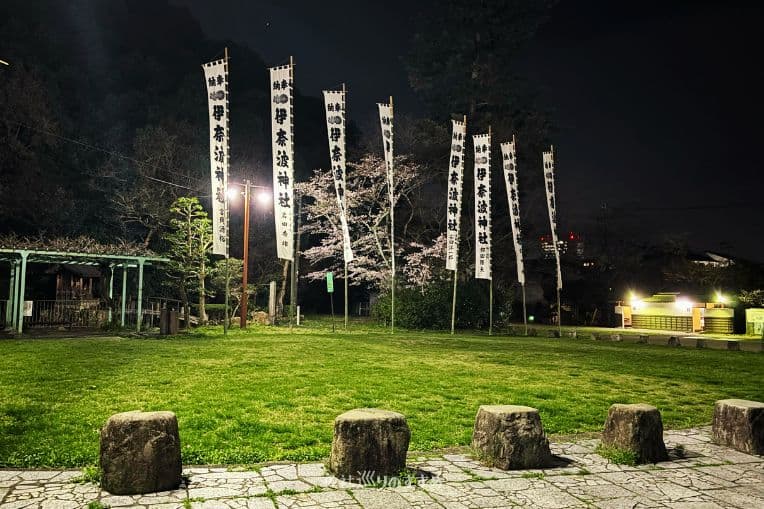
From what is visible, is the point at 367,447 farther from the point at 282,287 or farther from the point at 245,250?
the point at 282,287

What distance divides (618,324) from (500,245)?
15.8 metres

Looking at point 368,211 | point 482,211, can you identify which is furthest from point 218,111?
point 368,211

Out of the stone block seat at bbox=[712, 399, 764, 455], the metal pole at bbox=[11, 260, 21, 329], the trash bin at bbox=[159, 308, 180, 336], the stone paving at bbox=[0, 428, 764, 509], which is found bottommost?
the stone paving at bbox=[0, 428, 764, 509]

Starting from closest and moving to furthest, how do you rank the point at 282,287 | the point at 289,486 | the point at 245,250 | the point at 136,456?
the point at 136,456 → the point at 289,486 → the point at 245,250 → the point at 282,287

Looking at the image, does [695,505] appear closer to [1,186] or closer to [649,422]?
[649,422]

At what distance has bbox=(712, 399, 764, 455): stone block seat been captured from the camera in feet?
18.7

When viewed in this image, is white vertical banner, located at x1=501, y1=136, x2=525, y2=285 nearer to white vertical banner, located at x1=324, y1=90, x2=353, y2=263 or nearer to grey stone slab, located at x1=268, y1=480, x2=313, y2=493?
white vertical banner, located at x1=324, y1=90, x2=353, y2=263

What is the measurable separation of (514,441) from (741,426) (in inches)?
106

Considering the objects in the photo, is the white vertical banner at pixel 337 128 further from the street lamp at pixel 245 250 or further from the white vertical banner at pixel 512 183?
the white vertical banner at pixel 512 183

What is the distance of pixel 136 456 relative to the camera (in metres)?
4.17

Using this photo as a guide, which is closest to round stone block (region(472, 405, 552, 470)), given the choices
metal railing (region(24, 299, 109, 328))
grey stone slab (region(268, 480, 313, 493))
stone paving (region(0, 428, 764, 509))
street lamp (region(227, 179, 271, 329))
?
stone paving (region(0, 428, 764, 509))

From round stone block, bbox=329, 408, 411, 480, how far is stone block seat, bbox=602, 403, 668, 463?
7.59 feet

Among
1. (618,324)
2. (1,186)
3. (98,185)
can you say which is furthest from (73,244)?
(618,324)

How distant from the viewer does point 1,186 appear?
78.8 ft
